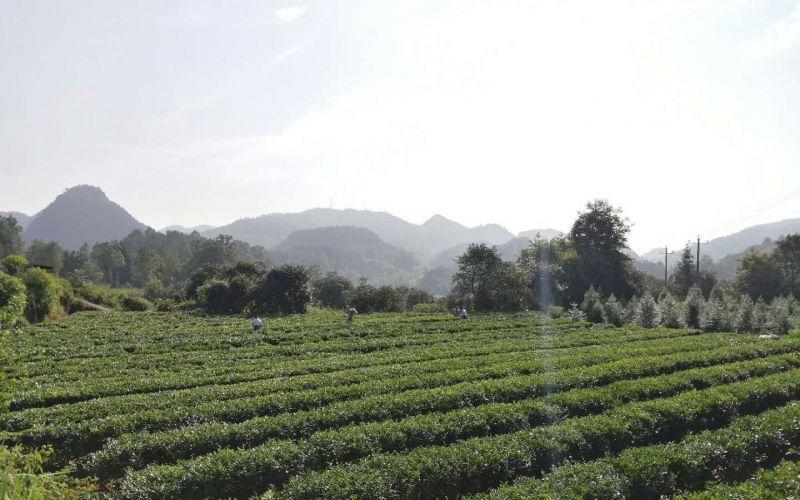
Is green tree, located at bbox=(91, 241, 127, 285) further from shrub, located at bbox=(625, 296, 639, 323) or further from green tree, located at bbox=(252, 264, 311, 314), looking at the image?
shrub, located at bbox=(625, 296, 639, 323)

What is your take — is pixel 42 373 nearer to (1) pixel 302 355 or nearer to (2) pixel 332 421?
(1) pixel 302 355

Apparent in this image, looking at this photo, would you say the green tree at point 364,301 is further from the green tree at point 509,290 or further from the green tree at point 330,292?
the green tree at point 330,292

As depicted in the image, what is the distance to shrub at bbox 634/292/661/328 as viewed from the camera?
35.4m

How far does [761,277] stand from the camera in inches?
2263

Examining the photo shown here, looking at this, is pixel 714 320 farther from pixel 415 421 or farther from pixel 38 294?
pixel 38 294

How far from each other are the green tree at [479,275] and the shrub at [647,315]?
14068 mm

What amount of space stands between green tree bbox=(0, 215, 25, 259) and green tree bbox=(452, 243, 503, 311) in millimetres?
94322

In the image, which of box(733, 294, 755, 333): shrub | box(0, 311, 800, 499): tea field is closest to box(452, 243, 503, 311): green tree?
box(733, 294, 755, 333): shrub

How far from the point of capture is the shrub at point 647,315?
3543 cm

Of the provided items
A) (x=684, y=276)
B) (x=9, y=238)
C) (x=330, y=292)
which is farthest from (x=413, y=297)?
→ (x=9, y=238)

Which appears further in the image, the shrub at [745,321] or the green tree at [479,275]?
the green tree at [479,275]

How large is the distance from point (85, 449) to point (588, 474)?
39.5ft

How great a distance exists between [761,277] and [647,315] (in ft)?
113

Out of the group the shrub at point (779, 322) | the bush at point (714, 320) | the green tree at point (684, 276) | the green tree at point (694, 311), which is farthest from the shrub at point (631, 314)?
the green tree at point (684, 276)
